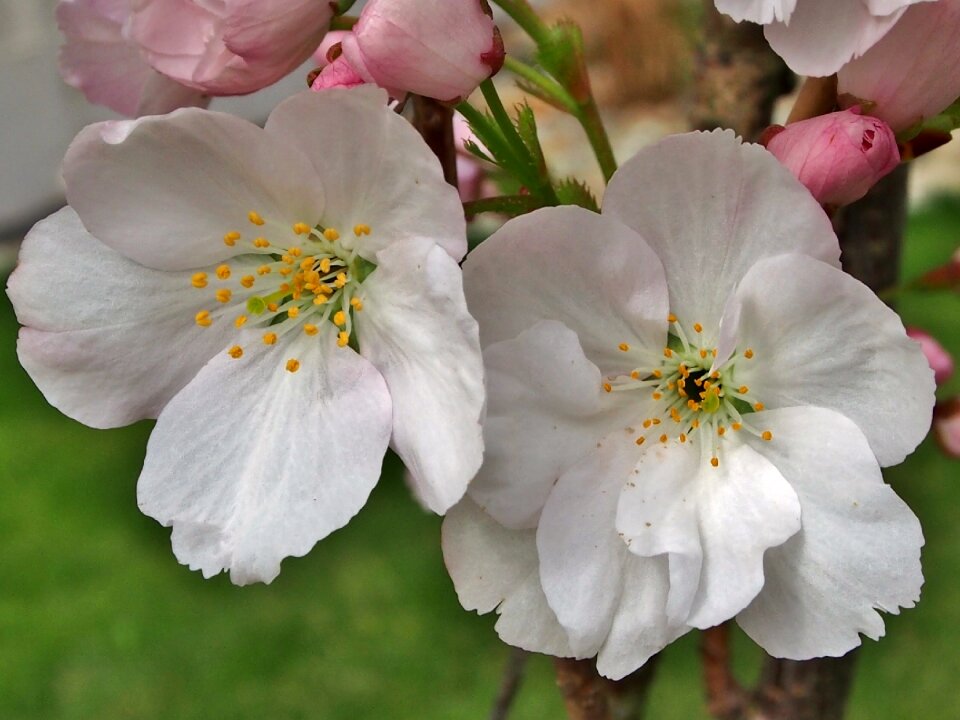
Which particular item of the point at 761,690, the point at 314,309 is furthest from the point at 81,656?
the point at 314,309

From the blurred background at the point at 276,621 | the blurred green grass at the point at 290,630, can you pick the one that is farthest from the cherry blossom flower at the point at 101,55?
the blurred green grass at the point at 290,630

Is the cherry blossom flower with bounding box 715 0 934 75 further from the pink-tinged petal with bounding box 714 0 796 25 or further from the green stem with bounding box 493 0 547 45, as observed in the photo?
the green stem with bounding box 493 0 547 45

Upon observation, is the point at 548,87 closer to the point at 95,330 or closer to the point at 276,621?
the point at 95,330

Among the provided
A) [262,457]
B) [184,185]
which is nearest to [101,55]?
[184,185]

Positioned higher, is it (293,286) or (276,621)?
(293,286)

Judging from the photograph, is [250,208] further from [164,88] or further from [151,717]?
[151,717]
